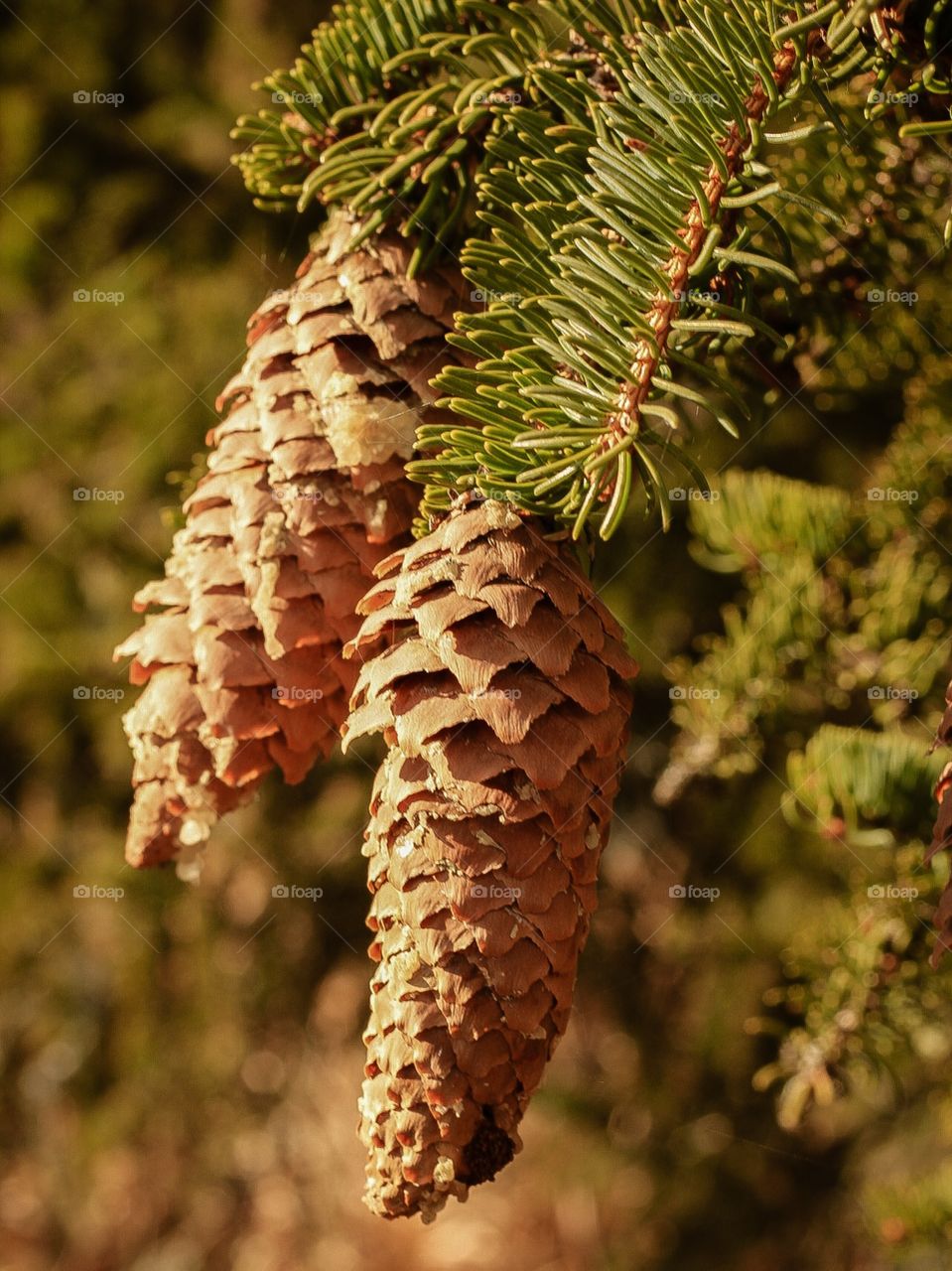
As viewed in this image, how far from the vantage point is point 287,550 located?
52 centimetres

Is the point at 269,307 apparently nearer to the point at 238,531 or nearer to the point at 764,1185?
the point at 238,531

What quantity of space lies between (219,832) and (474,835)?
924 mm

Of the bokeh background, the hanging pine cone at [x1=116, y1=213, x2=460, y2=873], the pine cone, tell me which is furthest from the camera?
the bokeh background

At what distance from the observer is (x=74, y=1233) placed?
64.9 inches

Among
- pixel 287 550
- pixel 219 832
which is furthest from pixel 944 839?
pixel 219 832

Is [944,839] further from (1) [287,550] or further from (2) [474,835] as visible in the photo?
(1) [287,550]

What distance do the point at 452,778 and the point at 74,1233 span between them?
5.12ft

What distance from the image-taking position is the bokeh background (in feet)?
3.96

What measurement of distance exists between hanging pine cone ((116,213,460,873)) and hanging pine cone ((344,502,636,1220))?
69mm

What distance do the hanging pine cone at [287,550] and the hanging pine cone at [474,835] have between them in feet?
0.23

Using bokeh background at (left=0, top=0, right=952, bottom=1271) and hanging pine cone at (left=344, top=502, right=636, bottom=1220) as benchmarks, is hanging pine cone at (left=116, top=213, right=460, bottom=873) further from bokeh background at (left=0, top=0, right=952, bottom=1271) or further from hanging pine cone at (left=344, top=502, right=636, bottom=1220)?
bokeh background at (left=0, top=0, right=952, bottom=1271)

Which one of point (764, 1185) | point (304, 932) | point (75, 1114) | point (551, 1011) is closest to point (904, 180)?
point (551, 1011)

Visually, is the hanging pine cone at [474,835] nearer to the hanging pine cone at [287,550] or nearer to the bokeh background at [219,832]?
the hanging pine cone at [287,550]

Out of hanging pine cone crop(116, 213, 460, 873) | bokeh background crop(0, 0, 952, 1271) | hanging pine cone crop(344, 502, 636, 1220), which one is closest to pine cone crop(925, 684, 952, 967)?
hanging pine cone crop(344, 502, 636, 1220)
